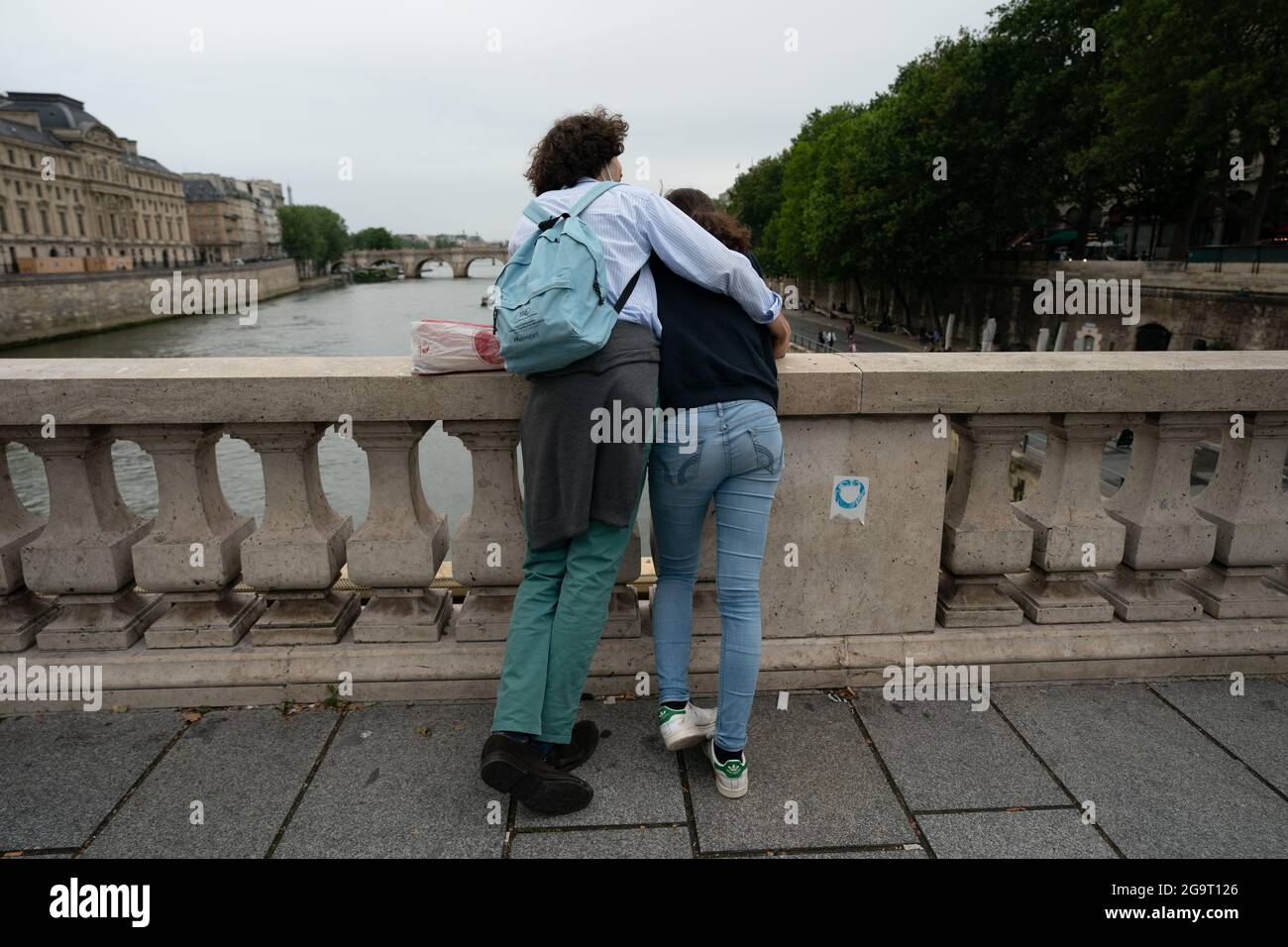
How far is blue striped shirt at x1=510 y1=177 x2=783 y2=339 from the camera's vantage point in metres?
2.19

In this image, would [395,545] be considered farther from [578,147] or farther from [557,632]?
[578,147]

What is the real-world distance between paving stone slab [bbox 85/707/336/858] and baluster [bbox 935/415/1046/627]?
7.50ft

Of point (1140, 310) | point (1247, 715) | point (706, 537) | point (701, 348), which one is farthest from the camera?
point (1140, 310)

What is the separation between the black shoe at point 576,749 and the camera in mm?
2471

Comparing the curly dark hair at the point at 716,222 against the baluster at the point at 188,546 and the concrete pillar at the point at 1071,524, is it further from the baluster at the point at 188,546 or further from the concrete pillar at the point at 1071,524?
the baluster at the point at 188,546

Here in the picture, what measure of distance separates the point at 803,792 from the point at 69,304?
192ft

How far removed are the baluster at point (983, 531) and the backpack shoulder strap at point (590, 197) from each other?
154 cm

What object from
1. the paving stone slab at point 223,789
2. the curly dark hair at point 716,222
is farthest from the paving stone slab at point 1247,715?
the paving stone slab at point 223,789

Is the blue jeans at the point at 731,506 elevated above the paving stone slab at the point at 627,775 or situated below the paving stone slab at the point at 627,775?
above

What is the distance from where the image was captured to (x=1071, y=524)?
9.98ft

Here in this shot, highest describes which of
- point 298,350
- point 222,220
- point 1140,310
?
point 222,220

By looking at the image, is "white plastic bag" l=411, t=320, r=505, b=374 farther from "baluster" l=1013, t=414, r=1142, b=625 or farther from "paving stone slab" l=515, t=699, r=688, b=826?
"baluster" l=1013, t=414, r=1142, b=625

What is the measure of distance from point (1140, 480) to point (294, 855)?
3.10 m

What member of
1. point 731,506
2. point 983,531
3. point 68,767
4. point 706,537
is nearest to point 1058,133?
point 983,531
